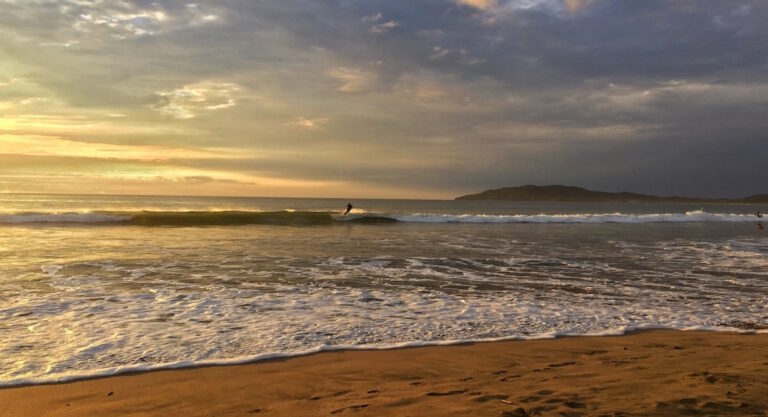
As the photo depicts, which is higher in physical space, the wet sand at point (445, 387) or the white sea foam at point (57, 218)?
the white sea foam at point (57, 218)

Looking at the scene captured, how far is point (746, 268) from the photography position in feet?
46.1

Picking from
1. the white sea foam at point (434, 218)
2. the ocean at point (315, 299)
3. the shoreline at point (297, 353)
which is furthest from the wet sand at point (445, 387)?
the white sea foam at point (434, 218)

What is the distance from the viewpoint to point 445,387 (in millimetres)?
4684

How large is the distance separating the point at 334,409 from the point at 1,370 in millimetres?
3552

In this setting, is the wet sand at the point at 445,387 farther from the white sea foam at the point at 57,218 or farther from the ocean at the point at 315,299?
the white sea foam at the point at 57,218

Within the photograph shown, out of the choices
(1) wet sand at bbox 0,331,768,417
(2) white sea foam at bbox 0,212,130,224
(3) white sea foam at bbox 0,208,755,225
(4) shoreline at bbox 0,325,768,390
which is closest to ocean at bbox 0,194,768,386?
(4) shoreline at bbox 0,325,768,390

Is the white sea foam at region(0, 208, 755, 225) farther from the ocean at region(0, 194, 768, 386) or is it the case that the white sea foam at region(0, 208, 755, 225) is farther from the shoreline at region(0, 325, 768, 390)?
the shoreline at region(0, 325, 768, 390)

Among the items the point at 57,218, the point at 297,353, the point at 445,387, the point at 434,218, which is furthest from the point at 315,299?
the point at 434,218

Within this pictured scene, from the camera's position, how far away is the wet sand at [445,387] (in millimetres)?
4059

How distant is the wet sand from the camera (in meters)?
4.06

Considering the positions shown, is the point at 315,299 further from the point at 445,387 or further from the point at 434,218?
the point at 434,218

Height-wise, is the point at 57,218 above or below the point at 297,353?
above

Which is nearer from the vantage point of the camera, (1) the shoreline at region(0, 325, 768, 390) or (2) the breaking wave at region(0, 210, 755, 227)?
(1) the shoreline at region(0, 325, 768, 390)

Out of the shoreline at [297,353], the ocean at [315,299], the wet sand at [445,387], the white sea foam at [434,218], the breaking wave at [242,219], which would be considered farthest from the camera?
the breaking wave at [242,219]
